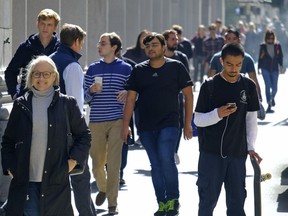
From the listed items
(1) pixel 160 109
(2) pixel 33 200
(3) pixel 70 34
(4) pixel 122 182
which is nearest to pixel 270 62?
(4) pixel 122 182

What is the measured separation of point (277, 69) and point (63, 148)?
59.6 ft

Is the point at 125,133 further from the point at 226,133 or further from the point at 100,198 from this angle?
the point at 226,133

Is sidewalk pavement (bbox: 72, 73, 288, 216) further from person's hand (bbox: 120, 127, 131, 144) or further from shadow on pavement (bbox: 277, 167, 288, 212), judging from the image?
person's hand (bbox: 120, 127, 131, 144)

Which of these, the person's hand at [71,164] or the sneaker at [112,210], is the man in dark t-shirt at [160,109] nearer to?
the sneaker at [112,210]

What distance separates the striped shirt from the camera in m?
11.8

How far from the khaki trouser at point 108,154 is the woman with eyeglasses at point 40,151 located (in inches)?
134

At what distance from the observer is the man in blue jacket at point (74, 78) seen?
9.62 meters

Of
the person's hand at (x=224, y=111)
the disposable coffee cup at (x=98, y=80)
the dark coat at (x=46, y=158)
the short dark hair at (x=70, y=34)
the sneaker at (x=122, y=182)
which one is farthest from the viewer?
the sneaker at (x=122, y=182)

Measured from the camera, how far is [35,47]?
10.6 m

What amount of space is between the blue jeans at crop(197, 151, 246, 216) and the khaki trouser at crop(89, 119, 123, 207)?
2602 mm

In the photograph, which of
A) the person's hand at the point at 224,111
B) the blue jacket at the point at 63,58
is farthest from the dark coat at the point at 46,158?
the blue jacket at the point at 63,58

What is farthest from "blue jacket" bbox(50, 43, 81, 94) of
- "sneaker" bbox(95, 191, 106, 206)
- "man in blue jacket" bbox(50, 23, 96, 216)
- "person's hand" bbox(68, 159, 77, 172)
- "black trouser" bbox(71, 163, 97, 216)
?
"sneaker" bbox(95, 191, 106, 206)

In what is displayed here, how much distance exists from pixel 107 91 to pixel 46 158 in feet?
12.9

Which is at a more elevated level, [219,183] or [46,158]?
[46,158]
